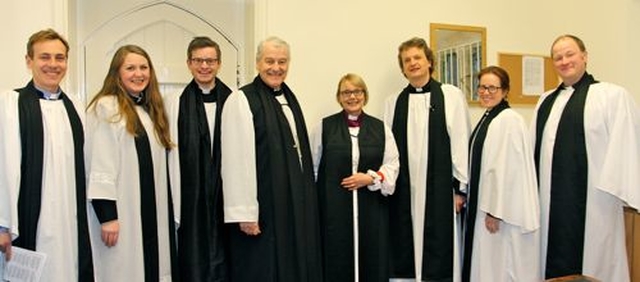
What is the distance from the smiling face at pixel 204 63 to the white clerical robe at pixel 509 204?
151 centimetres

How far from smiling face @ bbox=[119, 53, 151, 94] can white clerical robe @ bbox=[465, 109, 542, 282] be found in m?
1.81

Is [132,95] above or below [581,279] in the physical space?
above

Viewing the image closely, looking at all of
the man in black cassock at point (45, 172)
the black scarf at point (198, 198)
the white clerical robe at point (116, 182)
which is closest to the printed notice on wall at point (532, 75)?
the black scarf at point (198, 198)

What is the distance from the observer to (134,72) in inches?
97.0

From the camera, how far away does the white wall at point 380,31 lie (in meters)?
2.90

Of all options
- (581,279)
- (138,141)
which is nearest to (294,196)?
(138,141)

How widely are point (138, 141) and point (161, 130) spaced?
0.48 ft

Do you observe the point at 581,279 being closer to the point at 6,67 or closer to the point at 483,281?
the point at 483,281

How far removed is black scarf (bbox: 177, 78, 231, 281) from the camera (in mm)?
2627

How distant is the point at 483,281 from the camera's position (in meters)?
3.01

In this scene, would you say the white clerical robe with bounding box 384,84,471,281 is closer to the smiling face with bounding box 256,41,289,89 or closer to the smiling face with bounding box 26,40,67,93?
the smiling face with bounding box 256,41,289,89

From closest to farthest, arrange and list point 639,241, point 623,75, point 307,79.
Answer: point 639,241
point 307,79
point 623,75

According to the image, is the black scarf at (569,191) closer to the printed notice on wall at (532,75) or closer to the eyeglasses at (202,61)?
the printed notice on wall at (532,75)

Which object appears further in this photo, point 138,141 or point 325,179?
point 325,179
